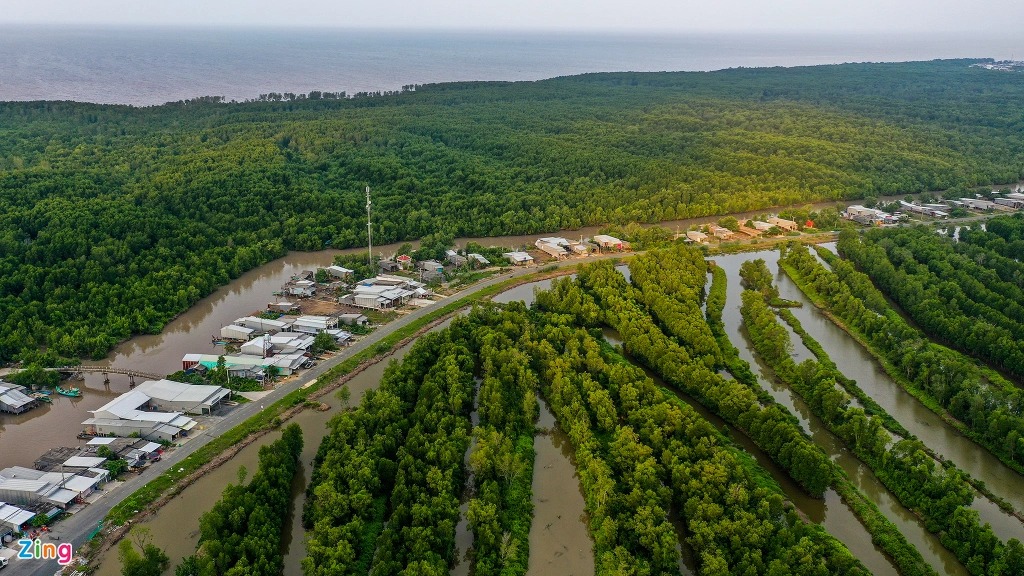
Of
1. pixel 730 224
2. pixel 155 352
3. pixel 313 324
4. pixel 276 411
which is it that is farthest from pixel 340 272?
pixel 730 224

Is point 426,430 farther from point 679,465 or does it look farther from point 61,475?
point 61,475

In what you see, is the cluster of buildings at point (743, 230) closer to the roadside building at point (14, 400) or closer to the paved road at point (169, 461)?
the paved road at point (169, 461)

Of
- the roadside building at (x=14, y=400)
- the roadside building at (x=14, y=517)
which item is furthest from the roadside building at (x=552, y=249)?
the roadside building at (x=14, y=517)

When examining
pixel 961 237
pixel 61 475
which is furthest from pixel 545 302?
pixel 961 237

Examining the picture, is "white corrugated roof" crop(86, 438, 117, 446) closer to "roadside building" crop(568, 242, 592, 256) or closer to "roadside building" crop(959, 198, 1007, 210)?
"roadside building" crop(568, 242, 592, 256)

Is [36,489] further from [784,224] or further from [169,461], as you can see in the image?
[784,224]
